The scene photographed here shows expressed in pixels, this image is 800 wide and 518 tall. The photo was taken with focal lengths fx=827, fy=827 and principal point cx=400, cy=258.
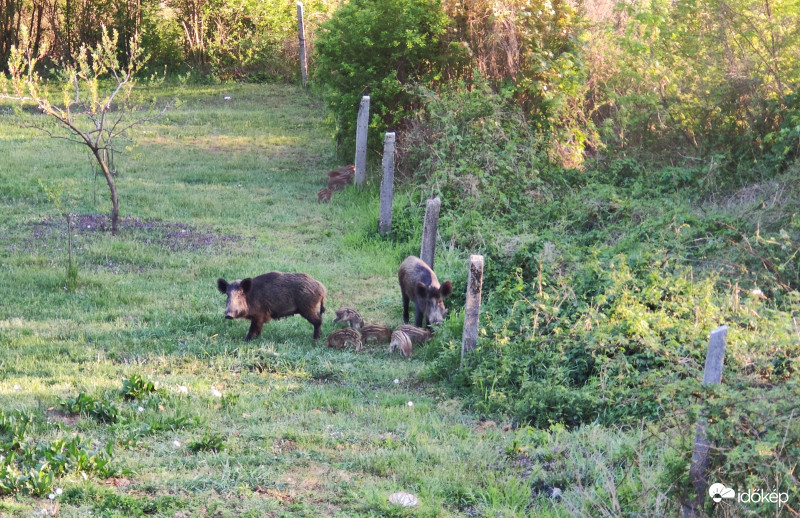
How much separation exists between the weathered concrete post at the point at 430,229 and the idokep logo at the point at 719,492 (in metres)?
6.32

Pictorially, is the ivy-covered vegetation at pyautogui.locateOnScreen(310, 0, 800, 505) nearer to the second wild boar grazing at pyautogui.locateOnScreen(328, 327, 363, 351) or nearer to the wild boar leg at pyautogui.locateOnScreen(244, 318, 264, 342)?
the second wild boar grazing at pyautogui.locateOnScreen(328, 327, 363, 351)

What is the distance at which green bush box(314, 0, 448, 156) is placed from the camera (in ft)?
52.9

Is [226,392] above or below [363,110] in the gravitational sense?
below

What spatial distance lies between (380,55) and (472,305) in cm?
991

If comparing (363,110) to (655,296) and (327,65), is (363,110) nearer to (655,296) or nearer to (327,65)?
(327,65)

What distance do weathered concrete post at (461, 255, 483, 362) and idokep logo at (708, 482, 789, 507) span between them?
3496 millimetres

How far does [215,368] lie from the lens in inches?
316

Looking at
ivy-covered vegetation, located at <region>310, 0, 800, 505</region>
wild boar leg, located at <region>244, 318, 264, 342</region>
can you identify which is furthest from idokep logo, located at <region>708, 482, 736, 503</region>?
wild boar leg, located at <region>244, 318, 264, 342</region>

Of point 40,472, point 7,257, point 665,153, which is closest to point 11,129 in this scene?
point 7,257

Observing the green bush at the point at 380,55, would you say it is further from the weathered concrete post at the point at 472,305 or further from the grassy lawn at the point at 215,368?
the weathered concrete post at the point at 472,305

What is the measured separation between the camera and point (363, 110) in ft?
52.3

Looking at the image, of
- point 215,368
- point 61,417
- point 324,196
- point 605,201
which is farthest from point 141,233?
point 605,201

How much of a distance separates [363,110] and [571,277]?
831 centimetres

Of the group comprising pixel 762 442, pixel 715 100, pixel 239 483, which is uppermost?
pixel 715 100
